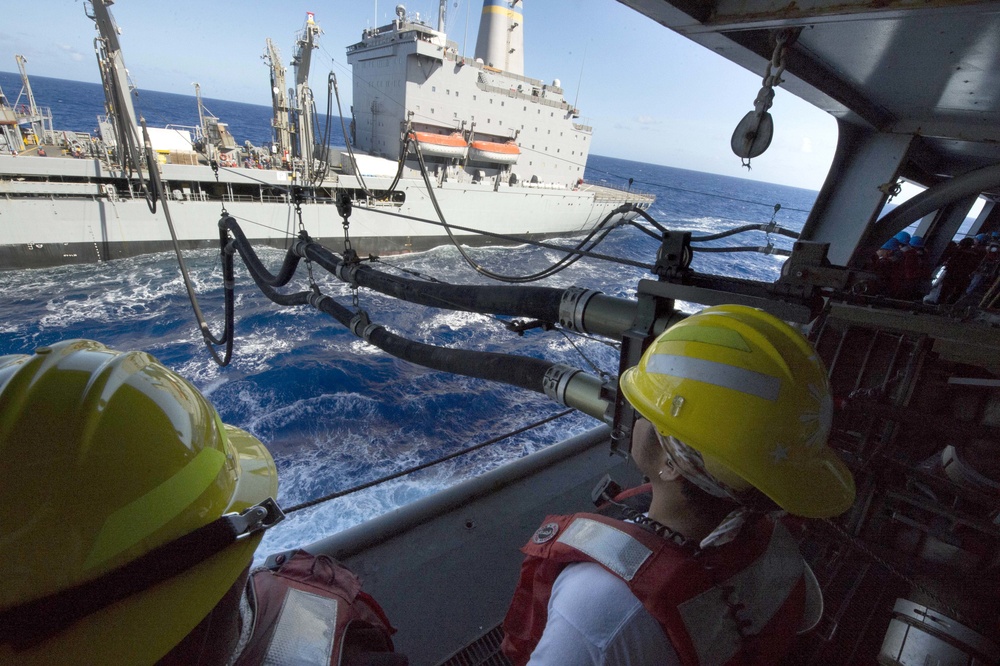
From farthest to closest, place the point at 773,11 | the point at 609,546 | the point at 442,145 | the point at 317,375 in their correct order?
the point at 442,145, the point at 317,375, the point at 773,11, the point at 609,546

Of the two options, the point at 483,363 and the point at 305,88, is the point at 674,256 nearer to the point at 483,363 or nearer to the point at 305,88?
the point at 483,363

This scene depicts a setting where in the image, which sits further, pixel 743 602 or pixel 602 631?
pixel 743 602

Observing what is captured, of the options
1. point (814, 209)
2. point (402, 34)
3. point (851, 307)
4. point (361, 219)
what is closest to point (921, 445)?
point (851, 307)

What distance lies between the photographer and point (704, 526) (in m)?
1.29

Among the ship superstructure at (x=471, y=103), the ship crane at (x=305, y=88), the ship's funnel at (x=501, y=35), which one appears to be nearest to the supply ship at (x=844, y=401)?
the ship crane at (x=305, y=88)

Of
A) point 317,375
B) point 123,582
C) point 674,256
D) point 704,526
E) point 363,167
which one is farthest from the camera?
point 363,167

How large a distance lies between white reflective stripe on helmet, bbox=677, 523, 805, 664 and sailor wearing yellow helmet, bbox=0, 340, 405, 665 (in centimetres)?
101

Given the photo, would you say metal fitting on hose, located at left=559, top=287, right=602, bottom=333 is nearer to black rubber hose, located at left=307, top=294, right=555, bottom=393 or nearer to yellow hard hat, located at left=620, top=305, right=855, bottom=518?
black rubber hose, located at left=307, top=294, right=555, bottom=393

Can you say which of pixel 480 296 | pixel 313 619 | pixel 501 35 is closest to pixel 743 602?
pixel 313 619

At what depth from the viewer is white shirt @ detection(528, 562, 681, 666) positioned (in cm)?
103

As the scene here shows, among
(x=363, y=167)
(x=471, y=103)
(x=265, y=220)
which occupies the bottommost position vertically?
(x=265, y=220)

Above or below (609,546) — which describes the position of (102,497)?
above

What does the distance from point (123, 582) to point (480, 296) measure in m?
2.54

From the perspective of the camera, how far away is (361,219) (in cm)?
2152
